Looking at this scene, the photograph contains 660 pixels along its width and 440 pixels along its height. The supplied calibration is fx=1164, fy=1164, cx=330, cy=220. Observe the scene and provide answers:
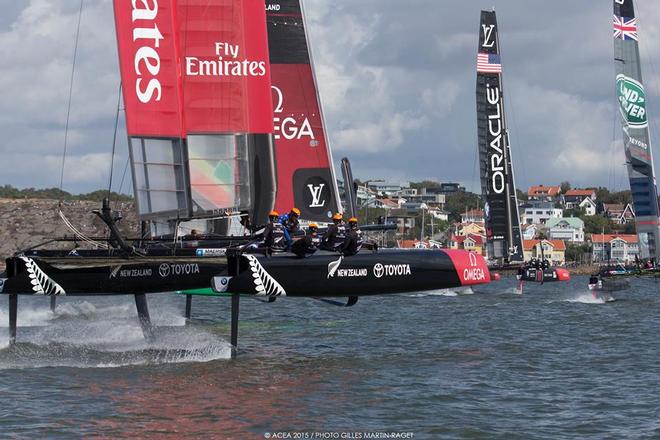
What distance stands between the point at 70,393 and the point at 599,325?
47.2 ft

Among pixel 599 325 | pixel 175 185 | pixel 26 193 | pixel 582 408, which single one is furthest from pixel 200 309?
pixel 26 193

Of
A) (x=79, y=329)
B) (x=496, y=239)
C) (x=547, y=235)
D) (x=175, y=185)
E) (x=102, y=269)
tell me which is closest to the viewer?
(x=102, y=269)

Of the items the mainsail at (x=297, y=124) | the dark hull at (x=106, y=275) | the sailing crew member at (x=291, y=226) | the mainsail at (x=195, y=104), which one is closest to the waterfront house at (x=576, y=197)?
the mainsail at (x=297, y=124)

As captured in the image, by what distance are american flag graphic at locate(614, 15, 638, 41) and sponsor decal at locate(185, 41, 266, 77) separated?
87.8ft

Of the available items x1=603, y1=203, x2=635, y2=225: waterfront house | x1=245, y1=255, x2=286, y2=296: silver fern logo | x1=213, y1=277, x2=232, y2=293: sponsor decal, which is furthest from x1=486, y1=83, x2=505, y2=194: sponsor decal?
x1=603, y1=203, x2=635, y2=225: waterfront house

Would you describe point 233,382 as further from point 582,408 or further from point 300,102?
point 300,102

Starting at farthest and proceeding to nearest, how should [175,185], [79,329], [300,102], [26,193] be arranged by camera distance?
[26,193], [300,102], [79,329], [175,185]

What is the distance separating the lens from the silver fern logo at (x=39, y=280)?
15.7m

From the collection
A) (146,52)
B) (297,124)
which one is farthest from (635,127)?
(146,52)

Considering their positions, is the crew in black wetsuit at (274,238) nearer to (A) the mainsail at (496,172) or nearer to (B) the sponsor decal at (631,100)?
(B) the sponsor decal at (631,100)

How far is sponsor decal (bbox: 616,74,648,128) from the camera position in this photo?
43156mm

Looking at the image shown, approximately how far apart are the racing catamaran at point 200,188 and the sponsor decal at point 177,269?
0.05ft

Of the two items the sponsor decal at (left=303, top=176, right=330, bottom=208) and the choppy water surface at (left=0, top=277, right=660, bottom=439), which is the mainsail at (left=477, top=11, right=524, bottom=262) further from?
the sponsor decal at (left=303, top=176, right=330, bottom=208)

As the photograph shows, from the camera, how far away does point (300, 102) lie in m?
24.0
